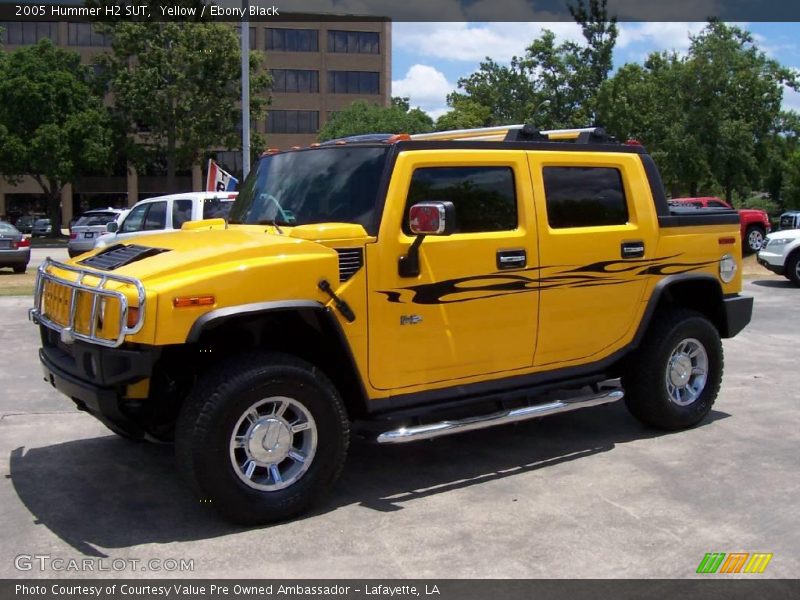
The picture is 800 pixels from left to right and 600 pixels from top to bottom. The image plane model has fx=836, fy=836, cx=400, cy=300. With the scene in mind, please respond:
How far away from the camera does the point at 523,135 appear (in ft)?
19.1

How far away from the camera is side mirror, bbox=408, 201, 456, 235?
14.9ft

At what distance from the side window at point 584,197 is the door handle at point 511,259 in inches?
14.1

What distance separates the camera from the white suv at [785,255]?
16531 mm

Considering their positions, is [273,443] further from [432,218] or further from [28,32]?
[28,32]

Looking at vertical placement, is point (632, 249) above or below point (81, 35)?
below

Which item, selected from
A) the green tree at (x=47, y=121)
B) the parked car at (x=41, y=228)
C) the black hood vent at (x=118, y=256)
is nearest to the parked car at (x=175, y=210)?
the black hood vent at (x=118, y=256)

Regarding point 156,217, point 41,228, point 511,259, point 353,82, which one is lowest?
point 41,228

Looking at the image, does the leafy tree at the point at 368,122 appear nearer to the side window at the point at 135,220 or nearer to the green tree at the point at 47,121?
the green tree at the point at 47,121

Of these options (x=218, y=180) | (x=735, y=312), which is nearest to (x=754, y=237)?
(x=218, y=180)

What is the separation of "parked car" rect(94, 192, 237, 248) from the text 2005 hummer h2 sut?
7.87 m

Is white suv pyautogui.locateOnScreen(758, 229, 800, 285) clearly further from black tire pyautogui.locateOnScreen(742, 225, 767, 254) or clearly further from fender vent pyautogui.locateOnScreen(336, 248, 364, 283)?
fender vent pyautogui.locateOnScreen(336, 248, 364, 283)

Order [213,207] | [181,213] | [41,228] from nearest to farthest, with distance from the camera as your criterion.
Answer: [213,207]
[181,213]
[41,228]

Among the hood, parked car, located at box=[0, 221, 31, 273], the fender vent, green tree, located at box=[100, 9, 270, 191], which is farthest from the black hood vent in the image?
green tree, located at box=[100, 9, 270, 191]

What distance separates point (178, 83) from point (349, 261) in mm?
44189
